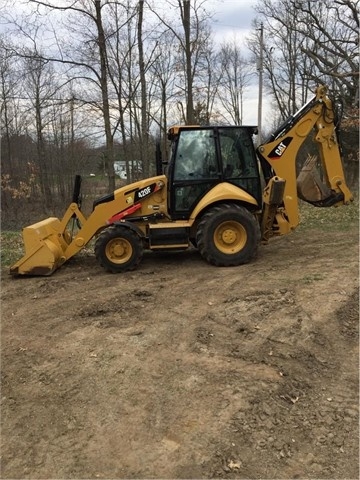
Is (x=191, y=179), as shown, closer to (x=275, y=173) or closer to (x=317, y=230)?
(x=275, y=173)

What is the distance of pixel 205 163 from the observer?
26.2 feet

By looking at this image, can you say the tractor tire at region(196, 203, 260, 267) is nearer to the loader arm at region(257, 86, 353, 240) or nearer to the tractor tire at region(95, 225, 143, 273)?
the loader arm at region(257, 86, 353, 240)

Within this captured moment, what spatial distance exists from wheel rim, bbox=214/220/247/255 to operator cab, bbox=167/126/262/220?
2.11ft

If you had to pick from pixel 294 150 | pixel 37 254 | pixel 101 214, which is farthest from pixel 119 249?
pixel 294 150

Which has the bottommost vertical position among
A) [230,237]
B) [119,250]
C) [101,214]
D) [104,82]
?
[119,250]

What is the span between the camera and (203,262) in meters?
8.24

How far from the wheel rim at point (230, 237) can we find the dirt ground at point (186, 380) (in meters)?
1.15

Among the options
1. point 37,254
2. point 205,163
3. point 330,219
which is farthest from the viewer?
point 330,219

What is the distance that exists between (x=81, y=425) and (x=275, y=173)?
5899mm

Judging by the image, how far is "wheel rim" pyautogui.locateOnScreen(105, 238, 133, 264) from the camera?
7.85 meters

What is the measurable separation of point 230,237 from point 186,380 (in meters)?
4.16

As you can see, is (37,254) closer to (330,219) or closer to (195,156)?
(195,156)

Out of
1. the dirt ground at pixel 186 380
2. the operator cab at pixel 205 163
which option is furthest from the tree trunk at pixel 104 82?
the dirt ground at pixel 186 380

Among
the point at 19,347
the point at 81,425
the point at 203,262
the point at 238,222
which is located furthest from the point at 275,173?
the point at 81,425
